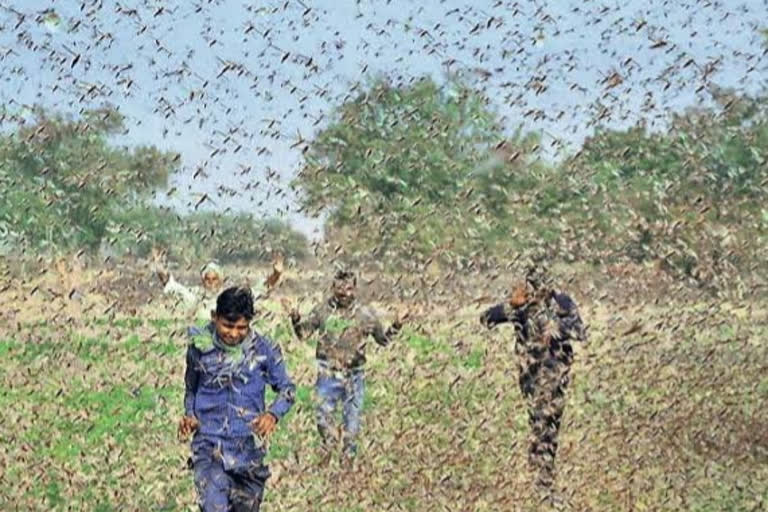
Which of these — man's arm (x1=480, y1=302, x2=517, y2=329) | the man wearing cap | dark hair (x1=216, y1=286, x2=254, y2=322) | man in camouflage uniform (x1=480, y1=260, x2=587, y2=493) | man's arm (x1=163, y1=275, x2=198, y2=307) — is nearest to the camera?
dark hair (x1=216, y1=286, x2=254, y2=322)

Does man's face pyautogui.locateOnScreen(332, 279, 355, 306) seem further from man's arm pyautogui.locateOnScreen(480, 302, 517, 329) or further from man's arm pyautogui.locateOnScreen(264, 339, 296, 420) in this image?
man's arm pyautogui.locateOnScreen(264, 339, 296, 420)

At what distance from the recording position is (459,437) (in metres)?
9.83

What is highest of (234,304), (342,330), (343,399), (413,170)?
(234,304)

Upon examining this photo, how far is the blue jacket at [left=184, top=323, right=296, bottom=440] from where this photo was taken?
579 cm

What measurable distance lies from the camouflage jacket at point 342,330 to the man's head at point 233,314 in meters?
2.43

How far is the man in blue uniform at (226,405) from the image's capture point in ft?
18.9

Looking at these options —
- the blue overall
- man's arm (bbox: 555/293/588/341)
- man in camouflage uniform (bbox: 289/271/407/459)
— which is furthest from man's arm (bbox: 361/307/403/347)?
the blue overall

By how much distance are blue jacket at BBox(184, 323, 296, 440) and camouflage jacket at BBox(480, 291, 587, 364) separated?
99.8 inches

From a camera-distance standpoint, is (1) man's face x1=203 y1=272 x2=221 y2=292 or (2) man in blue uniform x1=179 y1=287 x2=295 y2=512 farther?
(1) man's face x1=203 y1=272 x2=221 y2=292

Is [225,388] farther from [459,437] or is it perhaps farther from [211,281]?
[459,437]

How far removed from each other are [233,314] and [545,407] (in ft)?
9.63

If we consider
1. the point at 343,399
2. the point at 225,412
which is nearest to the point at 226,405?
the point at 225,412

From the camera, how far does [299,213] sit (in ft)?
27.4

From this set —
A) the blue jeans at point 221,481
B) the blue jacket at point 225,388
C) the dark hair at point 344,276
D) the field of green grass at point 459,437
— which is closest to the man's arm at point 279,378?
the blue jacket at point 225,388
